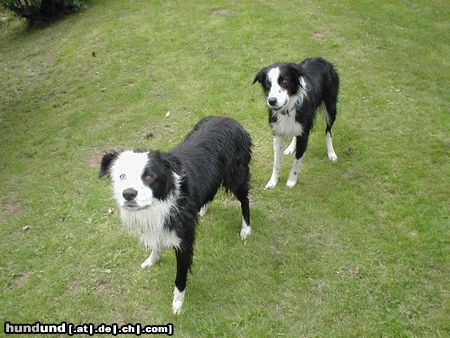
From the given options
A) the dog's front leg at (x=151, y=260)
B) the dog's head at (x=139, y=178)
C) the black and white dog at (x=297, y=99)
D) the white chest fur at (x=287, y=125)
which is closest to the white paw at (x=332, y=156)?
the black and white dog at (x=297, y=99)

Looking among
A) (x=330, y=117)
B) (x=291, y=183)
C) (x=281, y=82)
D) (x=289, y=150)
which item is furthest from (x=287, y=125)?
(x=289, y=150)

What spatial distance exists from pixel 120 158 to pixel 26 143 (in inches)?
206

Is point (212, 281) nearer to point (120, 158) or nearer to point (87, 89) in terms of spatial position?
point (120, 158)

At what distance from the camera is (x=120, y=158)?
3.20 m

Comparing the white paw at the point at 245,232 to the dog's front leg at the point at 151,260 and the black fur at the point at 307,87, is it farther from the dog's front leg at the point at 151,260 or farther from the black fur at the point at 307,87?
the black fur at the point at 307,87

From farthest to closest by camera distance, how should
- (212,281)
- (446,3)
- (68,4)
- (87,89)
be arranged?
(68,4) < (446,3) < (87,89) < (212,281)

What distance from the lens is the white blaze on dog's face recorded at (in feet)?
9.96

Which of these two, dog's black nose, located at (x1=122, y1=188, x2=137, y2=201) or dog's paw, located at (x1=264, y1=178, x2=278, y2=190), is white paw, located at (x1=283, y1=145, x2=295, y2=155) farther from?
dog's black nose, located at (x1=122, y1=188, x2=137, y2=201)

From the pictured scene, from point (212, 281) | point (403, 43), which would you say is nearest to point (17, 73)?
point (212, 281)

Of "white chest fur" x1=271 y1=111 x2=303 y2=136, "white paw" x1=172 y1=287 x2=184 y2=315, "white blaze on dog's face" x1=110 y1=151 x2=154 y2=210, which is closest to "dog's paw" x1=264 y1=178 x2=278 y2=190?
"white chest fur" x1=271 y1=111 x2=303 y2=136

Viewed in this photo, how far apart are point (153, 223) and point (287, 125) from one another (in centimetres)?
254

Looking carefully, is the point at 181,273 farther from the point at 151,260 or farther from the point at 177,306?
the point at 151,260

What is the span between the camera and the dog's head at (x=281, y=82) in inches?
187

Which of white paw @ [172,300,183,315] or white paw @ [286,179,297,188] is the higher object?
white paw @ [172,300,183,315]
